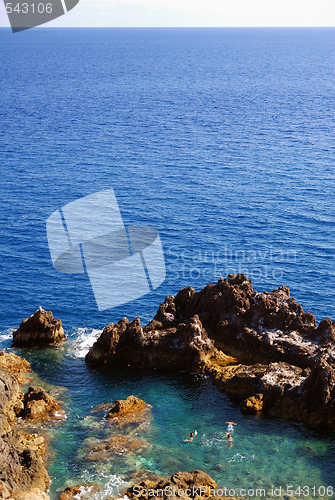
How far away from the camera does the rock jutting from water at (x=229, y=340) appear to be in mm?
69375

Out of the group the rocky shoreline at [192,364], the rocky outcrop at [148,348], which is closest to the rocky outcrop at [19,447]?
the rocky shoreline at [192,364]

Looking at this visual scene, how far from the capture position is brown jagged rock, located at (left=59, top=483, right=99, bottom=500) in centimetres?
5141

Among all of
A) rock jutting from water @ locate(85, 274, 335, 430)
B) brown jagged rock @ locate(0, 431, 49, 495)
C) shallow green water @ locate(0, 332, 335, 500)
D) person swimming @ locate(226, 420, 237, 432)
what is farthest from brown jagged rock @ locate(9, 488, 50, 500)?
rock jutting from water @ locate(85, 274, 335, 430)

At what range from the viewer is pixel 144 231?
119000 mm

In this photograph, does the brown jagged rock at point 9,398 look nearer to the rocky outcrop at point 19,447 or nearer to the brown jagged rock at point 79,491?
the rocky outcrop at point 19,447

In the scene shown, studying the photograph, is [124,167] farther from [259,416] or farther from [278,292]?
[259,416]

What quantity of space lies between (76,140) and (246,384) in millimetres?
127469

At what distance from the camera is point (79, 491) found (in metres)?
52.1

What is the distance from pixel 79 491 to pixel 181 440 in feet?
40.6

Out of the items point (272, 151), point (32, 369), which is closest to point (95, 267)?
point (32, 369)

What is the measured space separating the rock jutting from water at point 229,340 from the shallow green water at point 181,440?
2.08m

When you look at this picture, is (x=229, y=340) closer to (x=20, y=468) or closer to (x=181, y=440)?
(x=181, y=440)

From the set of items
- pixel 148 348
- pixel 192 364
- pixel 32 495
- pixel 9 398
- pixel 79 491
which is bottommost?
pixel 192 364

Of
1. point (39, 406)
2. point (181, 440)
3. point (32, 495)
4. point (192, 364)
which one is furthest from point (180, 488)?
point (192, 364)
